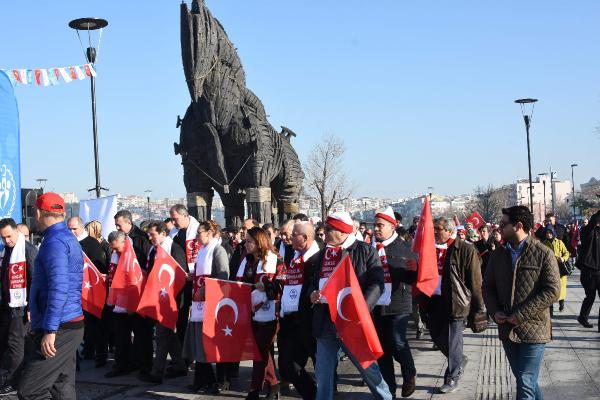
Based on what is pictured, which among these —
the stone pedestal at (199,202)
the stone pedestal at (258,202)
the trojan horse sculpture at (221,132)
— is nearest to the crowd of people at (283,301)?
the trojan horse sculpture at (221,132)

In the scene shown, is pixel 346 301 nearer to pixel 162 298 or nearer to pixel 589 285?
pixel 162 298

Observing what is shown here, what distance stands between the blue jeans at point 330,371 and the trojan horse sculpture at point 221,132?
10910mm

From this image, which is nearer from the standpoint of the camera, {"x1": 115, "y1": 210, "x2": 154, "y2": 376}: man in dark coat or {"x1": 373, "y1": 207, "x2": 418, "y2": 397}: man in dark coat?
{"x1": 373, "y1": 207, "x2": 418, "y2": 397}: man in dark coat

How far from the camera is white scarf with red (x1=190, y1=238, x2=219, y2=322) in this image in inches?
322

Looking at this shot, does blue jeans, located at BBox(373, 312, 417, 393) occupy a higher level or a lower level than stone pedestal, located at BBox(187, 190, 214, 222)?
lower

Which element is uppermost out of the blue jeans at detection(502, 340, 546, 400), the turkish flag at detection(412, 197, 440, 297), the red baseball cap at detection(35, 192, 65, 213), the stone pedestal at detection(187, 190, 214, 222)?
the stone pedestal at detection(187, 190, 214, 222)

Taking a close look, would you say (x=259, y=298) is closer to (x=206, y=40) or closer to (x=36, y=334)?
(x=36, y=334)

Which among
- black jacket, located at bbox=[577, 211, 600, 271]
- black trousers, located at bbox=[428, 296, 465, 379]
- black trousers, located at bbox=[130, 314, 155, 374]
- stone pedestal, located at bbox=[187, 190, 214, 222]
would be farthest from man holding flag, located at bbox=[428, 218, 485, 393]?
stone pedestal, located at bbox=[187, 190, 214, 222]

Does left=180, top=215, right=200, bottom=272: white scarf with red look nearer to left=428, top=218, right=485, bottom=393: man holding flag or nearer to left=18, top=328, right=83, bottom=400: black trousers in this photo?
left=428, top=218, right=485, bottom=393: man holding flag

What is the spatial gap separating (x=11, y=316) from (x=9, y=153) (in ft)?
9.99

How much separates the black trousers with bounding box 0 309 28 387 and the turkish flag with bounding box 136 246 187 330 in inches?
51.6

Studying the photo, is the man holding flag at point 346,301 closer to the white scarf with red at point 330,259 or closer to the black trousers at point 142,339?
the white scarf with red at point 330,259

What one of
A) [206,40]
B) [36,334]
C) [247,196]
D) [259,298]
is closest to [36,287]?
[36,334]

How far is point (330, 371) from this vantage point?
21.5 feet
